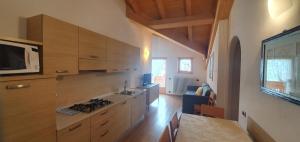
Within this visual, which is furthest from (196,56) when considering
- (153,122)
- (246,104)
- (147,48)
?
(246,104)

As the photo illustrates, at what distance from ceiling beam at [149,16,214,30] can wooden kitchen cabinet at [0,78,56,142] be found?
11.1ft

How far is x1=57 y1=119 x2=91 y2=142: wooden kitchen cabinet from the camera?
1661mm

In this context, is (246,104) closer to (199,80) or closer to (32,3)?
(32,3)

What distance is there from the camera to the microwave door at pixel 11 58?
3.99 ft

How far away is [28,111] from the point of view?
4.25ft

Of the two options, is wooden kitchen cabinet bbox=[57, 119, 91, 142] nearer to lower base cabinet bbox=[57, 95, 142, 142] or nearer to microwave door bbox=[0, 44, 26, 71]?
lower base cabinet bbox=[57, 95, 142, 142]

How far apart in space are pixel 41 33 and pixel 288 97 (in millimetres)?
2200

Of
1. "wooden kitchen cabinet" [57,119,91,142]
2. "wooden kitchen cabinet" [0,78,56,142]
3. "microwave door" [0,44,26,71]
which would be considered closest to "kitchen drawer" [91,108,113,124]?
"wooden kitchen cabinet" [57,119,91,142]

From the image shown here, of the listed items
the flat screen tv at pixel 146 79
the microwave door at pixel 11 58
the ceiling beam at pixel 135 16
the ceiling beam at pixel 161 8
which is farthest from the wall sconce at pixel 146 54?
the microwave door at pixel 11 58

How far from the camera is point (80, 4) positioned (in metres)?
2.52

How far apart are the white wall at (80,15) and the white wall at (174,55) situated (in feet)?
9.76

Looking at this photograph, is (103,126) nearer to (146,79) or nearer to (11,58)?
(11,58)

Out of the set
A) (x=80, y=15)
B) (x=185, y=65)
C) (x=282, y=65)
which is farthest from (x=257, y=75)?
(x=185, y=65)

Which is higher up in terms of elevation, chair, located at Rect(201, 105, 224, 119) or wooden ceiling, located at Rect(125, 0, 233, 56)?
wooden ceiling, located at Rect(125, 0, 233, 56)
